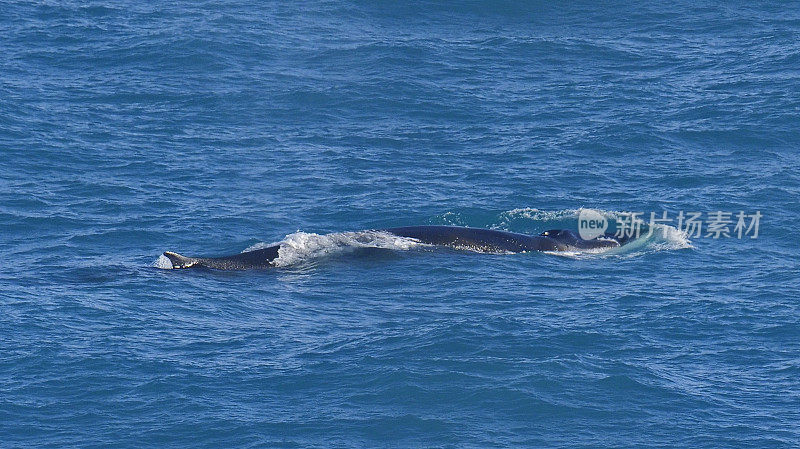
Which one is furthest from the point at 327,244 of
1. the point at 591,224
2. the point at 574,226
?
the point at 591,224

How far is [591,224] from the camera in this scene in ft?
146

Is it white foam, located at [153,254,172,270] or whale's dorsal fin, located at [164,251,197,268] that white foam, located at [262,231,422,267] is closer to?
whale's dorsal fin, located at [164,251,197,268]

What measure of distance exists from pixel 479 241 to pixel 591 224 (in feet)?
16.7

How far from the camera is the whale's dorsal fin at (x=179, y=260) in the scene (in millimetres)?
39156

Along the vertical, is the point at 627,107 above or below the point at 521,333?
above

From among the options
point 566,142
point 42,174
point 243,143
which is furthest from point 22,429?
point 566,142

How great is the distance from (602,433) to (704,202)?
62.3 ft

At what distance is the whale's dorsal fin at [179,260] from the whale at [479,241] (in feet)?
2.29

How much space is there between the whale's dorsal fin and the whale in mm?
698

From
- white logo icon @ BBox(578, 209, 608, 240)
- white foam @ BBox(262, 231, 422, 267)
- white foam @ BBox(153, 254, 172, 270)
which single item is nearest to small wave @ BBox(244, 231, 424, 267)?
white foam @ BBox(262, 231, 422, 267)

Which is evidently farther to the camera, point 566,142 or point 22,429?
point 566,142

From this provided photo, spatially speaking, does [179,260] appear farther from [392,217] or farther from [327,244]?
[392,217]

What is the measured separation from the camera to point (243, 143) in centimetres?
5309

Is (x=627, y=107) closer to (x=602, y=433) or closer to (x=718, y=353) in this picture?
(x=718, y=353)
